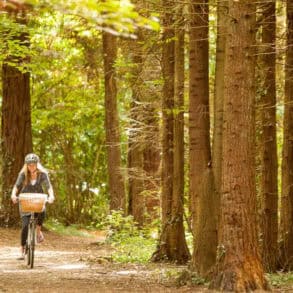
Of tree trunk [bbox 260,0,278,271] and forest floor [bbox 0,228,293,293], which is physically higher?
tree trunk [bbox 260,0,278,271]

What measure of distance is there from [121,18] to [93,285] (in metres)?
7.49

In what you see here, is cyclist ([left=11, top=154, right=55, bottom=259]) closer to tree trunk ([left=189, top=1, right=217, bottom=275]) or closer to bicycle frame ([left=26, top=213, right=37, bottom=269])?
bicycle frame ([left=26, top=213, right=37, bottom=269])

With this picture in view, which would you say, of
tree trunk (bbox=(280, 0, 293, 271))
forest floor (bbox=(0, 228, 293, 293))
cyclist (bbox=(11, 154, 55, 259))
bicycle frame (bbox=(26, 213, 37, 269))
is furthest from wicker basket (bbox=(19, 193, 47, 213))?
tree trunk (bbox=(280, 0, 293, 271))

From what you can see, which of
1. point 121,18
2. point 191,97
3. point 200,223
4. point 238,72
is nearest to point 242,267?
point 200,223

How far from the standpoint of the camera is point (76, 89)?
90.2ft

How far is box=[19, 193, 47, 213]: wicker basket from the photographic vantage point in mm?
11977

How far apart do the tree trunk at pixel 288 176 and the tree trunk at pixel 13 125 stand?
10.2 metres

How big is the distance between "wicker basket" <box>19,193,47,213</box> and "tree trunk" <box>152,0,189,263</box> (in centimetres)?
283

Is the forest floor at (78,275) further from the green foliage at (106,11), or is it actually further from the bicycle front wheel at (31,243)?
the green foliage at (106,11)

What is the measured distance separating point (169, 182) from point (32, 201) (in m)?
3.39

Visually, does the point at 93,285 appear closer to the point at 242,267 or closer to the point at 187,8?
the point at 242,267

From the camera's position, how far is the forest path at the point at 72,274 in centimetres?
1010

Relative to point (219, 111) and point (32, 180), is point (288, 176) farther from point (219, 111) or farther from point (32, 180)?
point (32, 180)

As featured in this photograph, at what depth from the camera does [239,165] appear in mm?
8930
